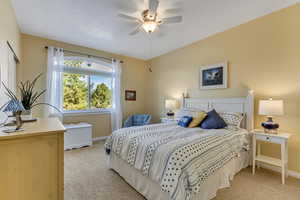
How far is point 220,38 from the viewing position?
356cm

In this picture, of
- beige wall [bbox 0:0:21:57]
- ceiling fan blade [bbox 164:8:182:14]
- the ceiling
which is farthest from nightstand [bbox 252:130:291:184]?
beige wall [bbox 0:0:21:57]

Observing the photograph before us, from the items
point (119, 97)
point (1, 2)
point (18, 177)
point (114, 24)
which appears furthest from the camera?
point (119, 97)

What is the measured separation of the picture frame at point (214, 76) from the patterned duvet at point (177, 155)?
140 centimetres

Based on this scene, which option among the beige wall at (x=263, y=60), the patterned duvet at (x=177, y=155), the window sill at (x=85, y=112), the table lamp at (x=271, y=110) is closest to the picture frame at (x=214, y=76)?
the beige wall at (x=263, y=60)

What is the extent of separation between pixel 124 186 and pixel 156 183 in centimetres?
68

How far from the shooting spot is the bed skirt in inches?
69.9

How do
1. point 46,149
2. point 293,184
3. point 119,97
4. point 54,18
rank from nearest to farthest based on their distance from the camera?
1. point 46,149
2. point 293,184
3. point 54,18
4. point 119,97

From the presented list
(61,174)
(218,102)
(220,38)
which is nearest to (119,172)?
(61,174)

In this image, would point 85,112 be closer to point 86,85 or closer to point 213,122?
point 86,85

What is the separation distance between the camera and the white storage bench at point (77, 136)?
12.3 ft

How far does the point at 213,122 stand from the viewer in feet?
9.57

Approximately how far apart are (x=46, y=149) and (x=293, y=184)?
3412 mm

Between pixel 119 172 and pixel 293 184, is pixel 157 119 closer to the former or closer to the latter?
pixel 119 172

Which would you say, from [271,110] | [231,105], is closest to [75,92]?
[231,105]
